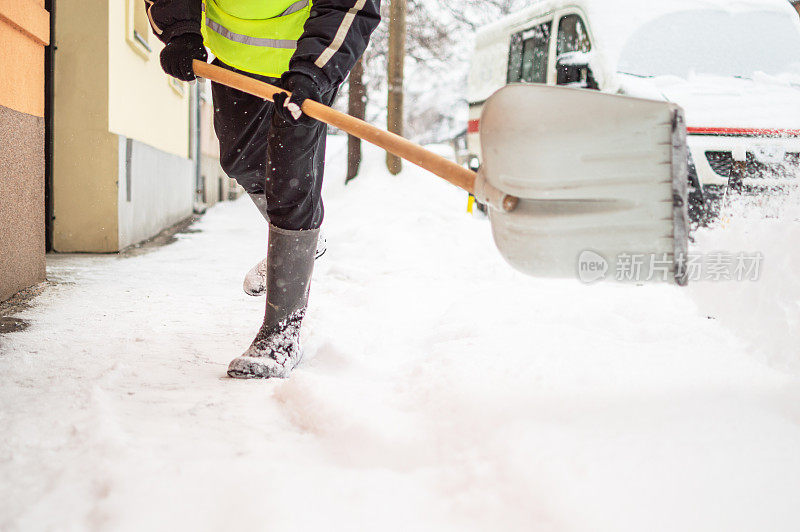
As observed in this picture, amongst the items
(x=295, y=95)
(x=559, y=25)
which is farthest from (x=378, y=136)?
(x=559, y=25)

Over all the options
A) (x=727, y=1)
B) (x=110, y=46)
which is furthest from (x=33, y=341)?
(x=727, y=1)

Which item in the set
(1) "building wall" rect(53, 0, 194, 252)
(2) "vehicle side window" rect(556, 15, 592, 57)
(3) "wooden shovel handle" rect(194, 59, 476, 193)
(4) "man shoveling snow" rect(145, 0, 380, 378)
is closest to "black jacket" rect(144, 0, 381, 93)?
(4) "man shoveling snow" rect(145, 0, 380, 378)

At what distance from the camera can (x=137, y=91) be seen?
5266 millimetres

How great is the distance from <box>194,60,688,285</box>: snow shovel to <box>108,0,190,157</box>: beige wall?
3599 mm

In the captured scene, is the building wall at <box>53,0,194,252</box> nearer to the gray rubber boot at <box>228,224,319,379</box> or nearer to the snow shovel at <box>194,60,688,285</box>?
the gray rubber boot at <box>228,224,319,379</box>

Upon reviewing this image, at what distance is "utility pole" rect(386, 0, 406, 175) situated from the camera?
8.30 meters

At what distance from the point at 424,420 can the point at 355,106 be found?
7933 mm

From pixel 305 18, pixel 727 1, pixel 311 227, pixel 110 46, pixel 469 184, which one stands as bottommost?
pixel 311 227

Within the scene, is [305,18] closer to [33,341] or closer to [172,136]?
[33,341]

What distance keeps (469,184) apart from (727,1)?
5.34 metres

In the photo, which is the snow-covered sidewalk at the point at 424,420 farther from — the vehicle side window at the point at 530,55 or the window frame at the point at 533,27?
the vehicle side window at the point at 530,55

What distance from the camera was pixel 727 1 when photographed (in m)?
5.79

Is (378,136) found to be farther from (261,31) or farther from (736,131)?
(736,131)

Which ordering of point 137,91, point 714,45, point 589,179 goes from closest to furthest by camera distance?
point 589,179, point 137,91, point 714,45
